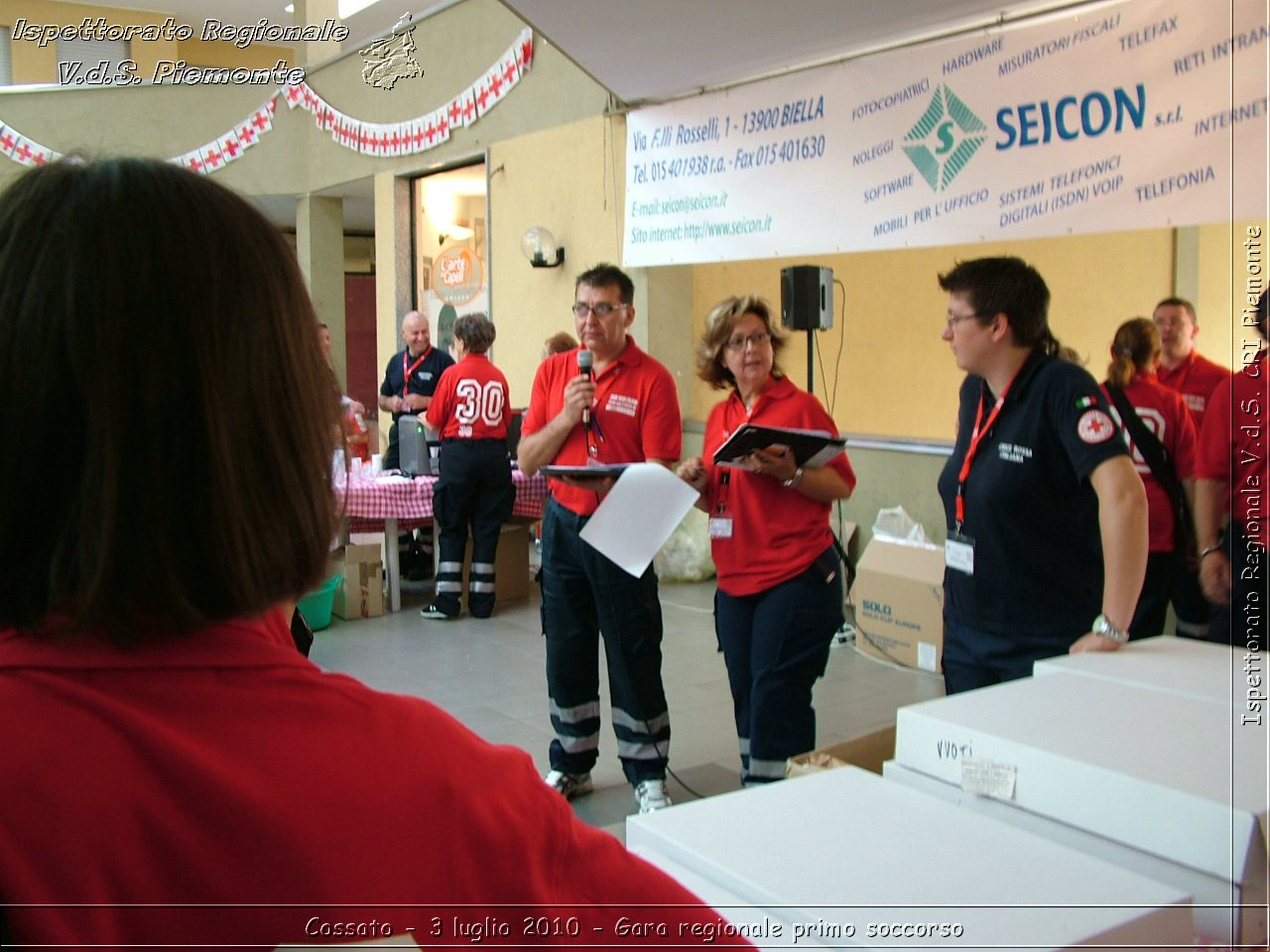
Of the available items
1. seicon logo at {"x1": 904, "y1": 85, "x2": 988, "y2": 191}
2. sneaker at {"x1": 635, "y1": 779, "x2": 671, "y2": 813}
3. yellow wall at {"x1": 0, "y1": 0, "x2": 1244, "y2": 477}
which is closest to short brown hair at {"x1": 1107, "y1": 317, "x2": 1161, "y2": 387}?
seicon logo at {"x1": 904, "y1": 85, "x2": 988, "y2": 191}

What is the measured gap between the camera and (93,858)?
52 centimetres

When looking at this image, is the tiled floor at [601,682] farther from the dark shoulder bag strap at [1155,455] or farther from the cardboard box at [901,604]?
the dark shoulder bag strap at [1155,455]

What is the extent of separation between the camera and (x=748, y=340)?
307 cm

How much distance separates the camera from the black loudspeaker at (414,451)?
6.55m

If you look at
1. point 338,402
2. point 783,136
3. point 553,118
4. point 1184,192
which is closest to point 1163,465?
point 1184,192

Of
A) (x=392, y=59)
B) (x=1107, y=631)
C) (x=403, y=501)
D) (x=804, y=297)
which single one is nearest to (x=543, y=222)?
(x=392, y=59)

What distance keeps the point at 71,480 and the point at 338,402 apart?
0.17 meters

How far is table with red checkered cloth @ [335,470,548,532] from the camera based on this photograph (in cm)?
621

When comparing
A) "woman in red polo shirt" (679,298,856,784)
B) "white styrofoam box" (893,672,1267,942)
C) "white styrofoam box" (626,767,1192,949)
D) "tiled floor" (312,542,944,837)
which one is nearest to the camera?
"white styrofoam box" (626,767,1192,949)

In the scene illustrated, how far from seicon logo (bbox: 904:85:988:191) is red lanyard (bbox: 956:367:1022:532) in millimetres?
1938

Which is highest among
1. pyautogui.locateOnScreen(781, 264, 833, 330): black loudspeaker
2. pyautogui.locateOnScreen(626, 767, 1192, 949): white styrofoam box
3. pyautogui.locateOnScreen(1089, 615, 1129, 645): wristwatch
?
pyautogui.locateOnScreen(781, 264, 833, 330): black loudspeaker

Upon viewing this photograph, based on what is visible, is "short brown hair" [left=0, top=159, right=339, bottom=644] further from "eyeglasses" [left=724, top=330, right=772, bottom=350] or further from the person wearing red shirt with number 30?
the person wearing red shirt with number 30

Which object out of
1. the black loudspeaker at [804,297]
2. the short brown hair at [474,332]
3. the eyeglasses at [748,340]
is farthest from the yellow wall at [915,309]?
the eyeglasses at [748,340]

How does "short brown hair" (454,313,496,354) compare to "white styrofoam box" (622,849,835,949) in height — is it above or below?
above
